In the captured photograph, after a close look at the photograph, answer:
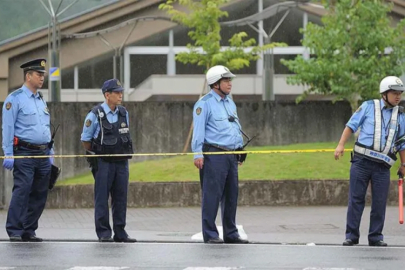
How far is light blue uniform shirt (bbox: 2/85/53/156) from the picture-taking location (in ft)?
44.0

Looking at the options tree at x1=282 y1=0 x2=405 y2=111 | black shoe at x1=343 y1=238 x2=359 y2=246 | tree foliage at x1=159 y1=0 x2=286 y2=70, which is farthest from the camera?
tree foliage at x1=159 y1=0 x2=286 y2=70

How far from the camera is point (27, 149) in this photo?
13.5 m

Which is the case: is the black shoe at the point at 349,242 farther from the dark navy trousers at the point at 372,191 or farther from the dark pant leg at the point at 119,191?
the dark pant leg at the point at 119,191

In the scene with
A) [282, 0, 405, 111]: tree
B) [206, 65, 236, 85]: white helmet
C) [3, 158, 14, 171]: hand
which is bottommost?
[3, 158, 14, 171]: hand

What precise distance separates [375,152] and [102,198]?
308 centimetres

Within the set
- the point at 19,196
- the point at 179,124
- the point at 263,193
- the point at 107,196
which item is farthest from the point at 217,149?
the point at 179,124

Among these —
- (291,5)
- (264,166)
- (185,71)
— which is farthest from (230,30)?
(264,166)

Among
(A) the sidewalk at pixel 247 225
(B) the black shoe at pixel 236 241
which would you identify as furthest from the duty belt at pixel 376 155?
(B) the black shoe at pixel 236 241

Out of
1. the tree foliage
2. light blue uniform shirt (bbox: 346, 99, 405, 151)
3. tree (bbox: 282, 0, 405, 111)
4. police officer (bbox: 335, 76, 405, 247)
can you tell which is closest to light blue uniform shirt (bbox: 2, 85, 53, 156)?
police officer (bbox: 335, 76, 405, 247)

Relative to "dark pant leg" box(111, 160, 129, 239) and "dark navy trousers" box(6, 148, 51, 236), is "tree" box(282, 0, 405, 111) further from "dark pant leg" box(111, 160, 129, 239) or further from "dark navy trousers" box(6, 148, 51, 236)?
"dark navy trousers" box(6, 148, 51, 236)

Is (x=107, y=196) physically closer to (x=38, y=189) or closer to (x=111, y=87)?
(x=38, y=189)

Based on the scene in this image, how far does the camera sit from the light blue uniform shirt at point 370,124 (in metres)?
13.1

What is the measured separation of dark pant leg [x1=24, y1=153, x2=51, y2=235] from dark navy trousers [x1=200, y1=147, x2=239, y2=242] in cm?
181

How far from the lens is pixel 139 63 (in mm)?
48344
